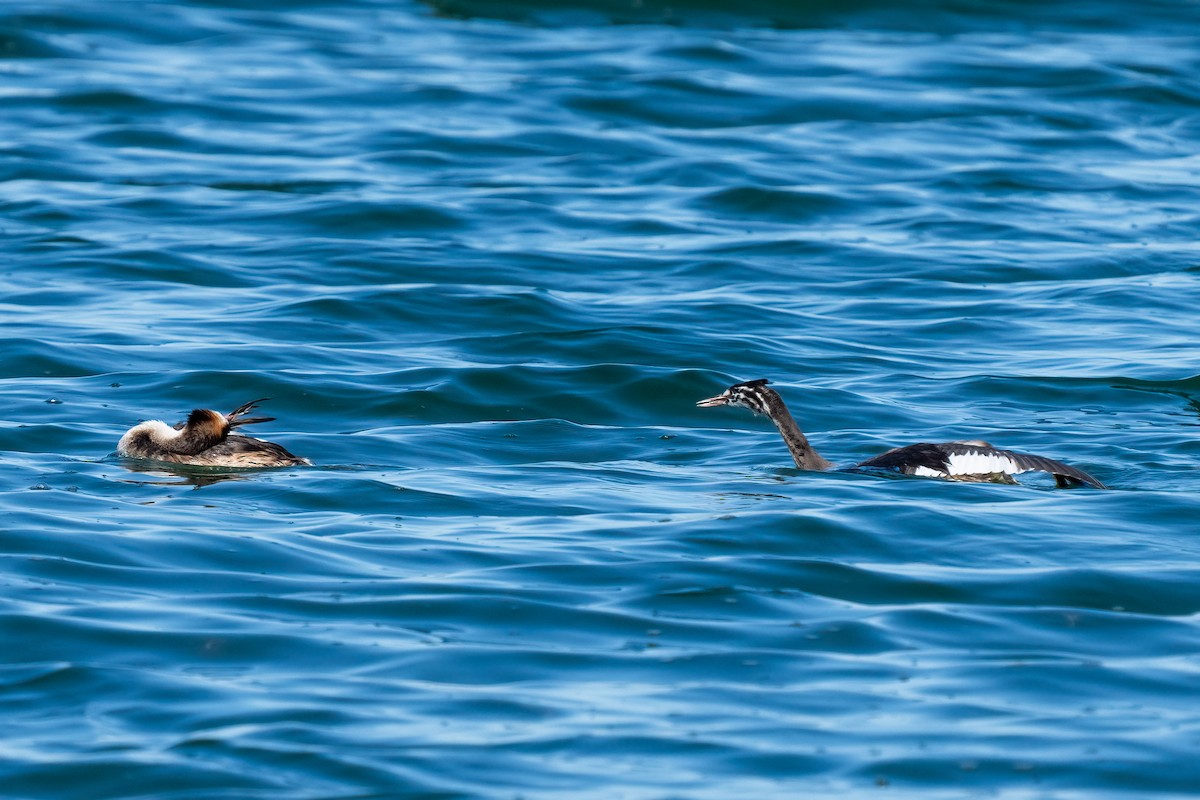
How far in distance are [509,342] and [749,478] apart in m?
4.12

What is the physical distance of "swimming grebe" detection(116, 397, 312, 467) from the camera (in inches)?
424

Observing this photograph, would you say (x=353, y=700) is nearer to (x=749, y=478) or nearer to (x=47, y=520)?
(x=47, y=520)

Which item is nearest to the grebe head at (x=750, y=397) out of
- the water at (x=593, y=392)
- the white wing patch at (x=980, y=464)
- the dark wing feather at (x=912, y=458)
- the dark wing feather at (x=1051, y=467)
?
the water at (x=593, y=392)

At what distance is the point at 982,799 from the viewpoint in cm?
608

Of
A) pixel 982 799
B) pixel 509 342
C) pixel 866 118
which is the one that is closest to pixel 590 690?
pixel 982 799

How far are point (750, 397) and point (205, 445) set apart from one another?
3232 millimetres

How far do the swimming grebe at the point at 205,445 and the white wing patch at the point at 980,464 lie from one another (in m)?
3.67

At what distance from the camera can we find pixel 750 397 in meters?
11.4

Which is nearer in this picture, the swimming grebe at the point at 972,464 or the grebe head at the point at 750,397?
the swimming grebe at the point at 972,464

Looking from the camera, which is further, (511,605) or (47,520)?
(47,520)

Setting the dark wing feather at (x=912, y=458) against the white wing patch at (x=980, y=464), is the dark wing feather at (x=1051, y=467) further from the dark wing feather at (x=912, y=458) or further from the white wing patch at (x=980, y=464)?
the dark wing feather at (x=912, y=458)

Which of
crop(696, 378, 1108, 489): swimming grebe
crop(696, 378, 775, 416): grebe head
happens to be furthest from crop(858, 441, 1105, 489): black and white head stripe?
crop(696, 378, 775, 416): grebe head

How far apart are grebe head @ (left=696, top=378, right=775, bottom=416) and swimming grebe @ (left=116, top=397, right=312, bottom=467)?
254 cm

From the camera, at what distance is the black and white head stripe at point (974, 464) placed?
1045 centimetres
